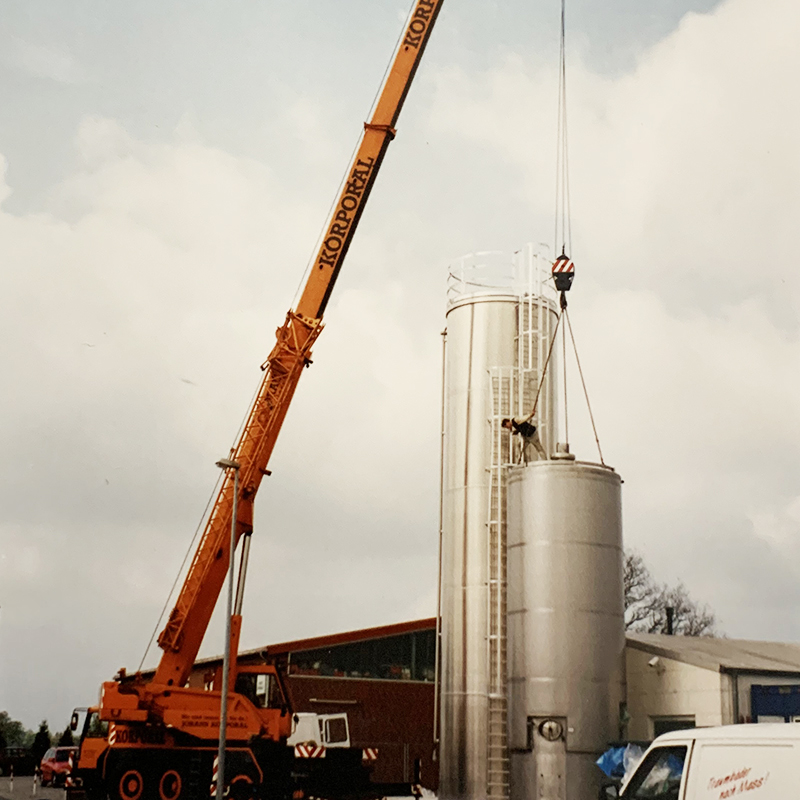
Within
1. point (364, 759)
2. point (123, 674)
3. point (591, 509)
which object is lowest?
point (364, 759)

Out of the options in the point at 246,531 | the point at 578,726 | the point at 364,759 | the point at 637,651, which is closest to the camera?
the point at 578,726

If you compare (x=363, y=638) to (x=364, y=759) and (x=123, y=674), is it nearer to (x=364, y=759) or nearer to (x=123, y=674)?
(x=364, y=759)

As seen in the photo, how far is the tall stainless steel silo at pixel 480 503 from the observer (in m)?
26.2

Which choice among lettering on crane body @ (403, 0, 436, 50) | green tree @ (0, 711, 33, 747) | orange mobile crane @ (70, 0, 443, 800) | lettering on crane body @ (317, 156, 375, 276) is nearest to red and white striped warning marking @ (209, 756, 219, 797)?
orange mobile crane @ (70, 0, 443, 800)

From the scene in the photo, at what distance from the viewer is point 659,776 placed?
1022cm

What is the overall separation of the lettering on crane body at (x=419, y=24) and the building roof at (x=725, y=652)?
1723cm

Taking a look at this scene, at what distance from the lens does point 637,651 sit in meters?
27.5

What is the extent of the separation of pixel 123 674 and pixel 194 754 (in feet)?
7.97

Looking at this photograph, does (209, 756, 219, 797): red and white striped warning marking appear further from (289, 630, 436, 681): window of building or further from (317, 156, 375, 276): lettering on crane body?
(317, 156, 375, 276): lettering on crane body

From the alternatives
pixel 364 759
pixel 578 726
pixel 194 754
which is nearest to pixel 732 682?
pixel 578 726

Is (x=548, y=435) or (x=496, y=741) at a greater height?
→ (x=548, y=435)

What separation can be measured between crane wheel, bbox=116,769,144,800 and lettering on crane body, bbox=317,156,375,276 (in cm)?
1282

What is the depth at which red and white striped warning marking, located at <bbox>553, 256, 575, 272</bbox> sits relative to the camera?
26.0 meters

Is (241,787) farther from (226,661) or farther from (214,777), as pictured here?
(226,661)
